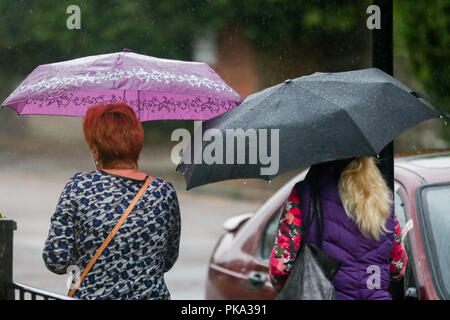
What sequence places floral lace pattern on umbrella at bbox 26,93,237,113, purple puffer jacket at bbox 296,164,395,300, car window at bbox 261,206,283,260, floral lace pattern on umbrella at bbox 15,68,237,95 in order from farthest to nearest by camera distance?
car window at bbox 261,206,283,260, floral lace pattern on umbrella at bbox 26,93,237,113, floral lace pattern on umbrella at bbox 15,68,237,95, purple puffer jacket at bbox 296,164,395,300

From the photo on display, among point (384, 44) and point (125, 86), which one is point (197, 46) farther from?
point (384, 44)

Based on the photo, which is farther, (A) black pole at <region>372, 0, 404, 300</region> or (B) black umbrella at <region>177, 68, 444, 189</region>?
(A) black pole at <region>372, 0, 404, 300</region>

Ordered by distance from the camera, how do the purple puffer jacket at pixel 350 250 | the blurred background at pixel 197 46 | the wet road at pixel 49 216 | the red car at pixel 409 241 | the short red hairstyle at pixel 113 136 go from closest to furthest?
the purple puffer jacket at pixel 350 250, the short red hairstyle at pixel 113 136, the red car at pixel 409 241, the wet road at pixel 49 216, the blurred background at pixel 197 46

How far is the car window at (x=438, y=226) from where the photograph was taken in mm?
4070

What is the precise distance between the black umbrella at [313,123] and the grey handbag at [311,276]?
31cm

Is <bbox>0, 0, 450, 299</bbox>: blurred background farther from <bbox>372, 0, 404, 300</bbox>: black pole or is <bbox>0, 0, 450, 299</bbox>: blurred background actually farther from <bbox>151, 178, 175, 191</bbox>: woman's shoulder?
<bbox>151, 178, 175, 191</bbox>: woman's shoulder

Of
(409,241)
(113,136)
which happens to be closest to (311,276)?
(113,136)

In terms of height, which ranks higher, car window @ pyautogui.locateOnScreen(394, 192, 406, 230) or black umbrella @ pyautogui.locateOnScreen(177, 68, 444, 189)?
black umbrella @ pyautogui.locateOnScreen(177, 68, 444, 189)

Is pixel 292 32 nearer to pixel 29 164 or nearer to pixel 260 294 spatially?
pixel 29 164

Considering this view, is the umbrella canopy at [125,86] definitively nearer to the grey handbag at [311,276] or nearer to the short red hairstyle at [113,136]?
the short red hairstyle at [113,136]

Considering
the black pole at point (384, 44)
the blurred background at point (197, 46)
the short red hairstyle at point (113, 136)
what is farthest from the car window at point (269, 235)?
the blurred background at point (197, 46)

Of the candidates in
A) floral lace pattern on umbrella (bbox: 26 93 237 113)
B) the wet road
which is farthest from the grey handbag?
the wet road

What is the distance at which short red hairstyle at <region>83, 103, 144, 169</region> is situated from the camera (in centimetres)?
338
